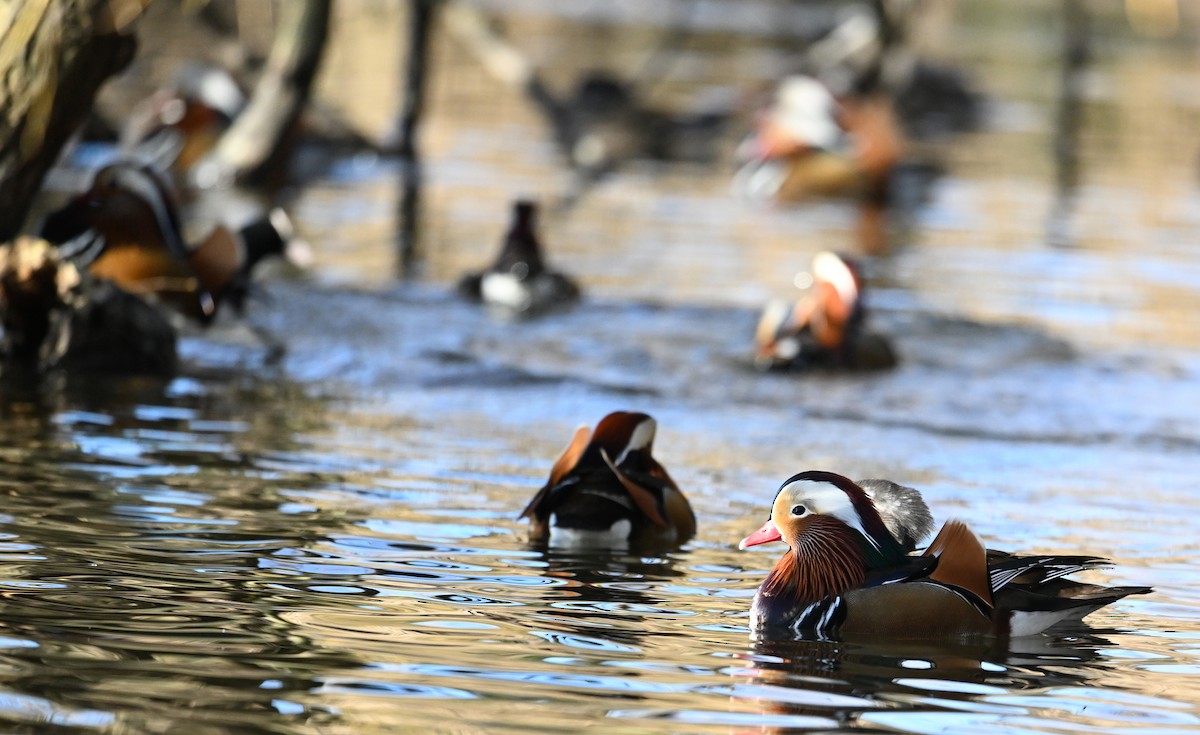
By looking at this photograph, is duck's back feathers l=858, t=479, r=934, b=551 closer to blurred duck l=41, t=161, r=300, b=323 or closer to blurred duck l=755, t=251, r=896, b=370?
A: blurred duck l=41, t=161, r=300, b=323

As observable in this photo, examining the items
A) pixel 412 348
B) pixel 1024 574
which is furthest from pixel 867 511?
pixel 412 348

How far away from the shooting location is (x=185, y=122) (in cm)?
2025

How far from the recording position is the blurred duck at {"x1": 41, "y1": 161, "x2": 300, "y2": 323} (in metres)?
11.4

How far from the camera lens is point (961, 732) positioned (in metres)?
5.21

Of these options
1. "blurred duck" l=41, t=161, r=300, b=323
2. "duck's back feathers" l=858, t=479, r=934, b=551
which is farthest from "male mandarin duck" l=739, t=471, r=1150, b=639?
"blurred duck" l=41, t=161, r=300, b=323

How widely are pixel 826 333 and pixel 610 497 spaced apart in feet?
17.0

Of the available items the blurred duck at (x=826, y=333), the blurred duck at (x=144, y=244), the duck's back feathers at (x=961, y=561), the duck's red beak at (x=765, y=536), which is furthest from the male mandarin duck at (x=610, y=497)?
the blurred duck at (x=826, y=333)

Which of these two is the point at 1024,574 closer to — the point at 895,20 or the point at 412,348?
the point at 412,348

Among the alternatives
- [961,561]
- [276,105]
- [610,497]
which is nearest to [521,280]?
[276,105]

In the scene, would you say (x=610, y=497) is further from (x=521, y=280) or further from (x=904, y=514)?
(x=521, y=280)

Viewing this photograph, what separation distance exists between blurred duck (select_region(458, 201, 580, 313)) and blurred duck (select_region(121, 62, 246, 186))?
622 centimetres

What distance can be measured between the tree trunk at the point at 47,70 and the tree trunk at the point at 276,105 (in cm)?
730

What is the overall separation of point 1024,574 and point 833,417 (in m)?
4.66

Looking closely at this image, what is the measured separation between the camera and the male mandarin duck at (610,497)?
755 centimetres
